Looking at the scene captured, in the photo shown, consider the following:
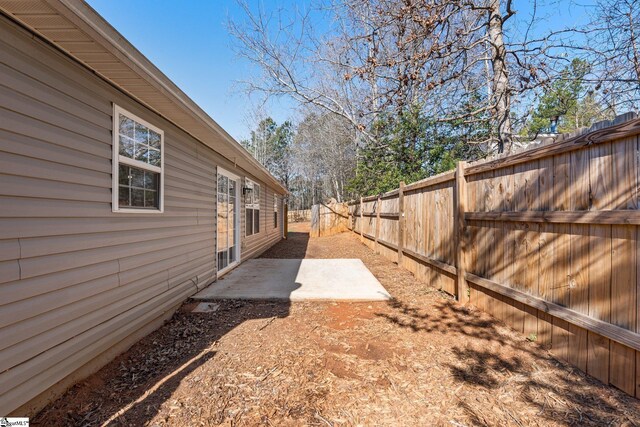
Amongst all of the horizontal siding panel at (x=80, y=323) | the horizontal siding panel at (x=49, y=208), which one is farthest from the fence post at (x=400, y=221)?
the horizontal siding panel at (x=49, y=208)

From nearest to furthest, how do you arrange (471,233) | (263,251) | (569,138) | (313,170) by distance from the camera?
(569,138), (471,233), (263,251), (313,170)

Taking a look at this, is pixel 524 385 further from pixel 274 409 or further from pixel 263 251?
pixel 263 251

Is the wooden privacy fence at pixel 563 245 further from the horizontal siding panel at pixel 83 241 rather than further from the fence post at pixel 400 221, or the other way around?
the horizontal siding panel at pixel 83 241

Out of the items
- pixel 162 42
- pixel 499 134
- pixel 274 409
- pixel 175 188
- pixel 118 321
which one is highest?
pixel 162 42

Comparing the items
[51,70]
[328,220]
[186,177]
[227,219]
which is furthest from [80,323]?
[328,220]

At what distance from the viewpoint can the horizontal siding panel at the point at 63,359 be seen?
1803 millimetres

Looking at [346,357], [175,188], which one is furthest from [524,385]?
[175,188]

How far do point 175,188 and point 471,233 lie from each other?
4.02m

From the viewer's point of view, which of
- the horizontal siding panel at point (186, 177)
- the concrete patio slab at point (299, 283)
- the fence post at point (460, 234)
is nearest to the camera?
the horizontal siding panel at point (186, 177)

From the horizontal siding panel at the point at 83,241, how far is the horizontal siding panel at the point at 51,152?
1.91 feet

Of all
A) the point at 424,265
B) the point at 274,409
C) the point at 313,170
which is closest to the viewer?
the point at 274,409

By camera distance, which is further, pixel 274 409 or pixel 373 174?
pixel 373 174

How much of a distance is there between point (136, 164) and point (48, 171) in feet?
3.40

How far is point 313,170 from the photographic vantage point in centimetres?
2806
